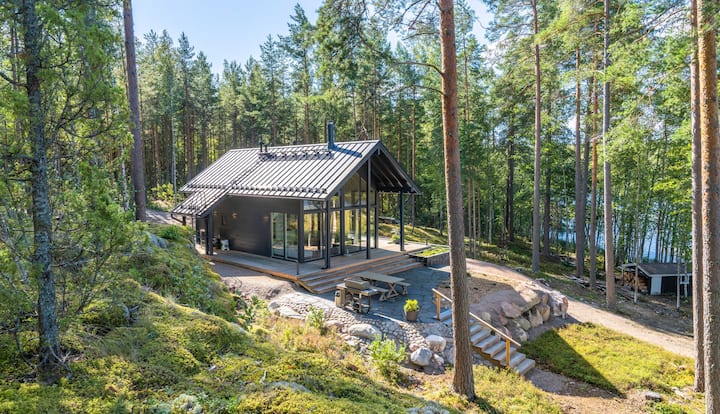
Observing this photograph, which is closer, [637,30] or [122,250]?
[122,250]

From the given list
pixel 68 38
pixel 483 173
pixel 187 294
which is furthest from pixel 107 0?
pixel 483 173

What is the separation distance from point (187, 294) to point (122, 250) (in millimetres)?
3854

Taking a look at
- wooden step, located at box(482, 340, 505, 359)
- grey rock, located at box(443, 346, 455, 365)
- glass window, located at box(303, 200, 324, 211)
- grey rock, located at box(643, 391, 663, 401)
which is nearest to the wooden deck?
glass window, located at box(303, 200, 324, 211)

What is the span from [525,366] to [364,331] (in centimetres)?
368

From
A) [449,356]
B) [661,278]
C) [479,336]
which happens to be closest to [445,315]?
[479,336]

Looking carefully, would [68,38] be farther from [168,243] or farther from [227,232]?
[227,232]

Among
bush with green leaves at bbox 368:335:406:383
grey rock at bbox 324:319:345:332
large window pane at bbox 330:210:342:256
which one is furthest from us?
large window pane at bbox 330:210:342:256

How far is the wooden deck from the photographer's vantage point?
11820mm

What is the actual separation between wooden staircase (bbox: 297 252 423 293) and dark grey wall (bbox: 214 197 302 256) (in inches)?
93.5

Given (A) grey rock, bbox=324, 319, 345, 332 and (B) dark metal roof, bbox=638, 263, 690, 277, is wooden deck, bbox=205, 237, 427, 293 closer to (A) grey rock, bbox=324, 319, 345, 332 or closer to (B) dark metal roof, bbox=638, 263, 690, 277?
(A) grey rock, bbox=324, 319, 345, 332

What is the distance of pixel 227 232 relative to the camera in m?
15.4

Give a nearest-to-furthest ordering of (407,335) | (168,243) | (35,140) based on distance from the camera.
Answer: (35,140) < (407,335) < (168,243)

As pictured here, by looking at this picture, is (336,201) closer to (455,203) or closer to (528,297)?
(528,297)

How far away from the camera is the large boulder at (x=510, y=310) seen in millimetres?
10841
